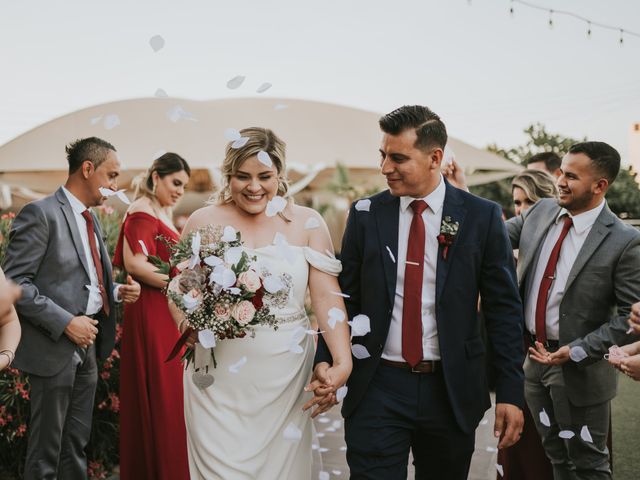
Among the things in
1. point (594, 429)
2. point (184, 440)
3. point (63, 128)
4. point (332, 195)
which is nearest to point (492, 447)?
point (594, 429)

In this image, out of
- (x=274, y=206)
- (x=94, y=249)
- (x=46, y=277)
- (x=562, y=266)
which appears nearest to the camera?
(x=274, y=206)

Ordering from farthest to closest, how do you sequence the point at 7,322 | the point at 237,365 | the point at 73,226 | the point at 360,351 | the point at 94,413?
the point at 94,413
the point at 73,226
the point at 237,365
the point at 360,351
the point at 7,322

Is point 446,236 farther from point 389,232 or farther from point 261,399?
point 261,399

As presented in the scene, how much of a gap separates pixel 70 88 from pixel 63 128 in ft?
32.6

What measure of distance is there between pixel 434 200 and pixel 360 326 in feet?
2.28

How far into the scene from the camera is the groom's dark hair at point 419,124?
9.71ft

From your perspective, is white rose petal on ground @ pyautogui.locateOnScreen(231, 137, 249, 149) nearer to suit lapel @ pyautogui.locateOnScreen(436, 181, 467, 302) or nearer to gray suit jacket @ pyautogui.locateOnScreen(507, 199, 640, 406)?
suit lapel @ pyautogui.locateOnScreen(436, 181, 467, 302)

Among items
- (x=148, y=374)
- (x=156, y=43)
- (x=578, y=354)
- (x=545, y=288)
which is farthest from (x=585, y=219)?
(x=148, y=374)

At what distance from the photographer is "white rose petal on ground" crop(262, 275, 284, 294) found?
3004 millimetres

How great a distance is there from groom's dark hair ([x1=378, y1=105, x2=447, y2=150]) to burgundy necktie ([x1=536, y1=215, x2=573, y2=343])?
1090 millimetres

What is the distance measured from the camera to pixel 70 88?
188 inches

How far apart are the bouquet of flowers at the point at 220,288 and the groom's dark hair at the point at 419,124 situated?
0.90 meters

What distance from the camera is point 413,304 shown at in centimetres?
291

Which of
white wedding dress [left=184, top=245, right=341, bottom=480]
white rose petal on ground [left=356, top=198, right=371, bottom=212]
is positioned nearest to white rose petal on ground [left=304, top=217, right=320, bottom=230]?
white wedding dress [left=184, top=245, right=341, bottom=480]
